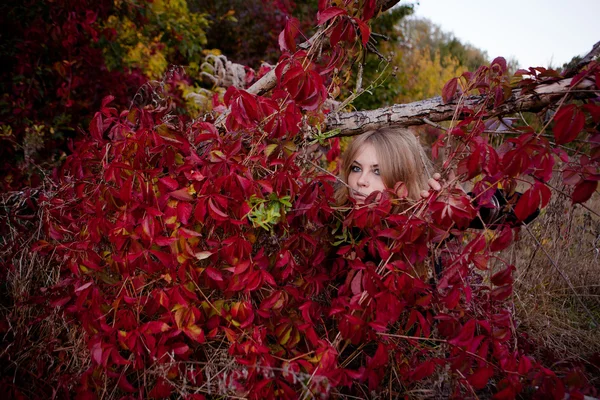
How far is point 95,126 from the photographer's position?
154 cm

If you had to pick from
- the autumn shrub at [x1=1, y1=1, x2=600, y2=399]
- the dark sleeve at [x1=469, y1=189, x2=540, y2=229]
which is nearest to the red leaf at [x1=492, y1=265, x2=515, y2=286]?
the autumn shrub at [x1=1, y1=1, x2=600, y2=399]

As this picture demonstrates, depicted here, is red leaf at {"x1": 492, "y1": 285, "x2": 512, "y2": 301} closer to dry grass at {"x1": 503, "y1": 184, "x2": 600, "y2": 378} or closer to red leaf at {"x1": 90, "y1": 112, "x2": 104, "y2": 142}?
dry grass at {"x1": 503, "y1": 184, "x2": 600, "y2": 378}

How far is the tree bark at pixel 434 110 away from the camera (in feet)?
4.46

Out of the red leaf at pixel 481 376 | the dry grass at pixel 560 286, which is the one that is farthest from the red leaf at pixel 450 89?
the dry grass at pixel 560 286

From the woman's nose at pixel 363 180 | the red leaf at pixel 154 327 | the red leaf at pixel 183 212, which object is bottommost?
the red leaf at pixel 154 327

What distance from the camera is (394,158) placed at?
6.32 ft

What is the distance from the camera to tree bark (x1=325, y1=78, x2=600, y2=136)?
1360 millimetres

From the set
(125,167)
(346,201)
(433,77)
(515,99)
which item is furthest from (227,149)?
(433,77)

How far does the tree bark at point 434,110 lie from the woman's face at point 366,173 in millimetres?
106

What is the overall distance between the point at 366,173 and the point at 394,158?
150 millimetres

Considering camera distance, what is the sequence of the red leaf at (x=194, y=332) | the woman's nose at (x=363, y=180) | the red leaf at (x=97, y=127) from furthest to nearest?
the woman's nose at (x=363, y=180), the red leaf at (x=97, y=127), the red leaf at (x=194, y=332)

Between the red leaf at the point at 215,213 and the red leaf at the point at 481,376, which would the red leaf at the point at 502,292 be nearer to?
the red leaf at the point at 481,376

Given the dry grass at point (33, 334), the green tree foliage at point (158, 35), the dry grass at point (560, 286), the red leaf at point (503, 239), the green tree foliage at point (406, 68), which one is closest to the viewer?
the red leaf at point (503, 239)

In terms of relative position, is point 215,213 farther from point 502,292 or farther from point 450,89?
point 450,89
